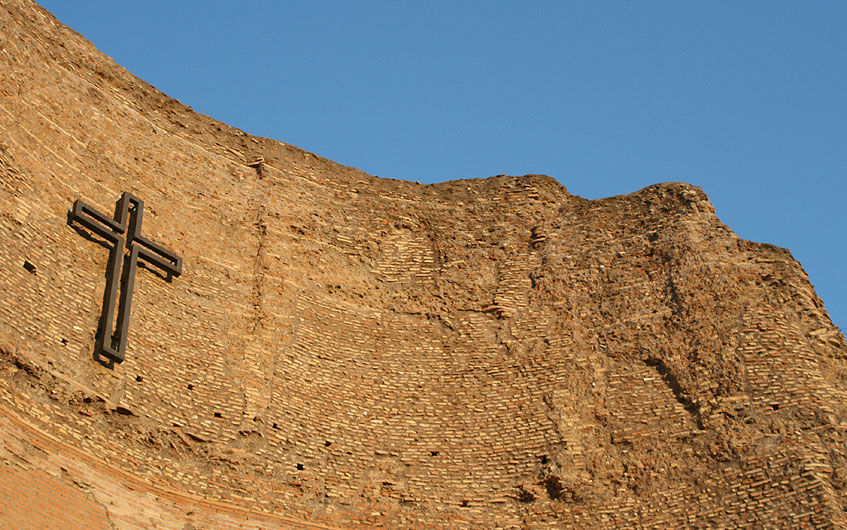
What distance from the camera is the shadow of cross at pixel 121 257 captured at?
621 inches

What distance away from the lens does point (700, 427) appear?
17.0 metres

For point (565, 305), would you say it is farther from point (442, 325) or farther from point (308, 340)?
point (308, 340)

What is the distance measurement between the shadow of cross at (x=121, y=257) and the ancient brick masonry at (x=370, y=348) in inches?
8.4

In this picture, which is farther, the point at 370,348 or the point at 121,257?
the point at 370,348

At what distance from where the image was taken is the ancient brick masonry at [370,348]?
15.4 metres

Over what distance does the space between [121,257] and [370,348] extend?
3.90m

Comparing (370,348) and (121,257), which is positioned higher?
(121,257)

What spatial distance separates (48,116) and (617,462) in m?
9.08

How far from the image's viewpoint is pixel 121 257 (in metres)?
16.6

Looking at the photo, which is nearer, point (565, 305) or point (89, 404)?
point (89, 404)

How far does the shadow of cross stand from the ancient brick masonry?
0.70ft

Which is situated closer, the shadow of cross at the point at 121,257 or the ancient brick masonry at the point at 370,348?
the ancient brick masonry at the point at 370,348

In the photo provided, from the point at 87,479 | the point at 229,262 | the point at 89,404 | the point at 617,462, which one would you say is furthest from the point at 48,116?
the point at 617,462

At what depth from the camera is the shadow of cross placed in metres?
15.8
